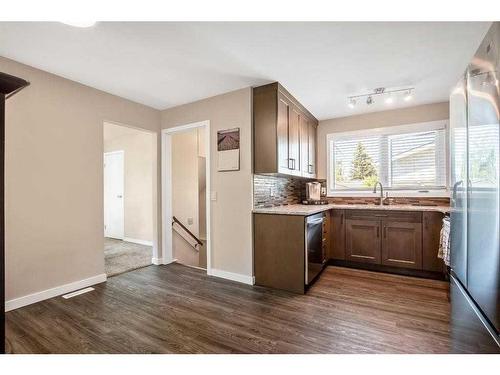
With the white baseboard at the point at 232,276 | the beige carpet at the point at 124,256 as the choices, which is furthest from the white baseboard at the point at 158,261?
the white baseboard at the point at 232,276

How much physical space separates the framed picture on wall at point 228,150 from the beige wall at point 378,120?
193 cm

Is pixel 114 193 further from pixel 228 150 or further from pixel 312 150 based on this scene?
pixel 312 150

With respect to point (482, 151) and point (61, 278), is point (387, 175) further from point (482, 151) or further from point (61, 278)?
point (61, 278)

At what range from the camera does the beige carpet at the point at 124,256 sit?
11.3 feet

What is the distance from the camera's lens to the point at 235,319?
207 centimetres

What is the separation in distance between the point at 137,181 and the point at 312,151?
3.77 meters

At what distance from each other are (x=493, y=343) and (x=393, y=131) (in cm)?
322

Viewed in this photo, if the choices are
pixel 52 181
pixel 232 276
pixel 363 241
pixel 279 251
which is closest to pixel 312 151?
pixel 363 241

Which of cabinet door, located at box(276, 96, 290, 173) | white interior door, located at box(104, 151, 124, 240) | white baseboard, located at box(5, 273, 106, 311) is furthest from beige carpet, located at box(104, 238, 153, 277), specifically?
cabinet door, located at box(276, 96, 290, 173)

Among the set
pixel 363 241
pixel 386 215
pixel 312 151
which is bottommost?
pixel 363 241

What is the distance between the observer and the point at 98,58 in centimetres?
222

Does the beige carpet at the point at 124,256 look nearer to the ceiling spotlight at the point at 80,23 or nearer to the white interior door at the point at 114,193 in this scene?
the white interior door at the point at 114,193

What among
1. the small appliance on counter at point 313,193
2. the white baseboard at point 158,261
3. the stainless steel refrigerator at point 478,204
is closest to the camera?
the stainless steel refrigerator at point 478,204
